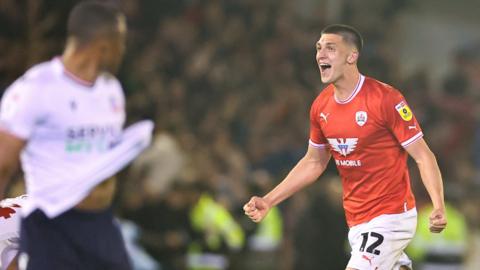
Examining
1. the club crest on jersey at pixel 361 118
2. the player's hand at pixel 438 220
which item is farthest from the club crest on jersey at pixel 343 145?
the player's hand at pixel 438 220

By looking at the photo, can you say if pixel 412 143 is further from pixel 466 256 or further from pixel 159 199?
pixel 466 256

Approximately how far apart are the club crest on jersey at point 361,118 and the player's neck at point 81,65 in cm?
200

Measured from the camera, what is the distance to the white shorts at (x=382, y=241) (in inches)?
275

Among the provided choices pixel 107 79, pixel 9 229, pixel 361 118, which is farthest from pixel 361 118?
pixel 9 229

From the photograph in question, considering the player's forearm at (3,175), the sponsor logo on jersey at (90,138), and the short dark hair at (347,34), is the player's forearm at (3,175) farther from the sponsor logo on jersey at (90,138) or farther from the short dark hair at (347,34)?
the short dark hair at (347,34)

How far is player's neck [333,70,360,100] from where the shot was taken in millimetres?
7102

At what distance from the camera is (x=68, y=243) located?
579cm

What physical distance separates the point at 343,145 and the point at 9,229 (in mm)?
2160

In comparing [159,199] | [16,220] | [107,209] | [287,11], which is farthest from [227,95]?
[107,209]

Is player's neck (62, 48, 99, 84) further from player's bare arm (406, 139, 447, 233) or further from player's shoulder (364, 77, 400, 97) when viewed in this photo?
player's bare arm (406, 139, 447, 233)

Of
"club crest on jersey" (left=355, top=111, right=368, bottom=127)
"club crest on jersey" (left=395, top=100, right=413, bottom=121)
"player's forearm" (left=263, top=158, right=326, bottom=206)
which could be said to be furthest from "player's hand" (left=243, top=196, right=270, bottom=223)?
"club crest on jersey" (left=395, top=100, right=413, bottom=121)

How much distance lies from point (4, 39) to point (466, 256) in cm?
612

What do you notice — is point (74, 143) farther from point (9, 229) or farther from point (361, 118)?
point (361, 118)

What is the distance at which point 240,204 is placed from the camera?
13.2 metres
